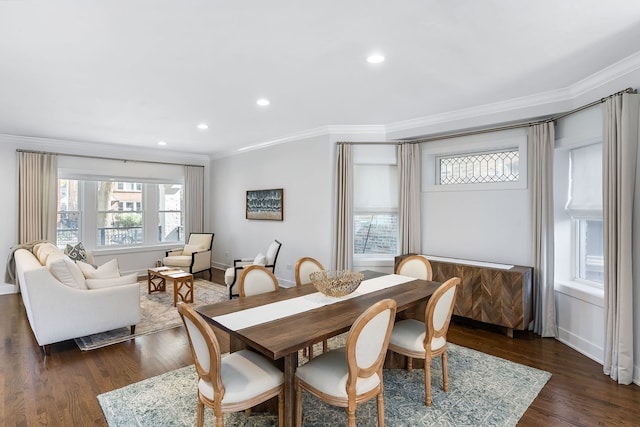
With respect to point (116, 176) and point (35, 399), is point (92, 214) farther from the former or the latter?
point (35, 399)

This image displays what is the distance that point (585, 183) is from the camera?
3.53 metres

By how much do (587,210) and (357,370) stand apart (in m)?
3.09

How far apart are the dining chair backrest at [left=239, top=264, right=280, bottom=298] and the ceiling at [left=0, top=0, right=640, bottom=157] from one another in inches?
67.6

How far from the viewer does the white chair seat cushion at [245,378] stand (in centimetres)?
184

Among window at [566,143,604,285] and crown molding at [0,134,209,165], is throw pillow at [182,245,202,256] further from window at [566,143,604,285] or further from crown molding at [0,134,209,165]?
window at [566,143,604,285]

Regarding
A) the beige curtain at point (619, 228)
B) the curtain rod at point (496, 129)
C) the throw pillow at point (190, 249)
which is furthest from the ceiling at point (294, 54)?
the throw pillow at point (190, 249)

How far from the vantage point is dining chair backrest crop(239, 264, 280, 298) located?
275 cm

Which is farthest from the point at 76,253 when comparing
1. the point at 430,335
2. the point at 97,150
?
the point at 430,335

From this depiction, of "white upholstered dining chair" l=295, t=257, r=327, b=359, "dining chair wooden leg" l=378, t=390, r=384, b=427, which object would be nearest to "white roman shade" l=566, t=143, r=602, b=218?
"white upholstered dining chair" l=295, t=257, r=327, b=359

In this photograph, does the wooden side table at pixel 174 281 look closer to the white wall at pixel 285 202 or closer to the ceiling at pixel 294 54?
the white wall at pixel 285 202

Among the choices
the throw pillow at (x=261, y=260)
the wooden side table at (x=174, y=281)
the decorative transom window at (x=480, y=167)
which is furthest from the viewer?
the throw pillow at (x=261, y=260)

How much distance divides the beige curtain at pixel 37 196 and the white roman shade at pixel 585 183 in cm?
755

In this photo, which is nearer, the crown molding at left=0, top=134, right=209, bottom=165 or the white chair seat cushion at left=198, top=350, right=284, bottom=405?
the white chair seat cushion at left=198, top=350, right=284, bottom=405

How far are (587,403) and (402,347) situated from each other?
1374 millimetres
